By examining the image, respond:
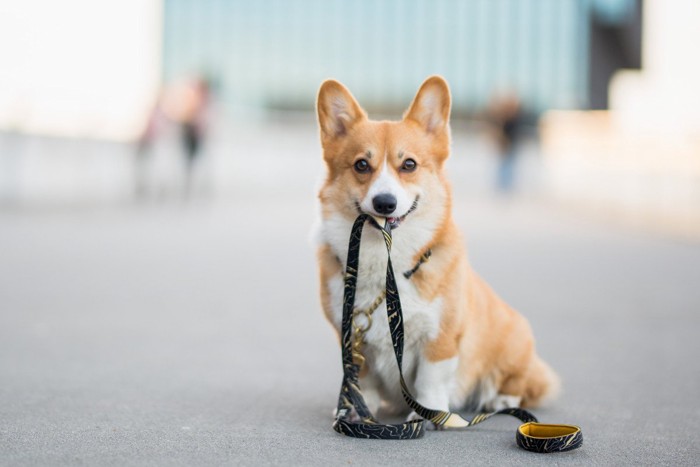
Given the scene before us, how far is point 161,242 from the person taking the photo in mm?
9531

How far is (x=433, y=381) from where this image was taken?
10.2 feet

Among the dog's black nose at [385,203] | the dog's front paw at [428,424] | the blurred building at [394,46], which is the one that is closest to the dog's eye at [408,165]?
the dog's black nose at [385,203]

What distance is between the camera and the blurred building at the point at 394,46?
53250 mm

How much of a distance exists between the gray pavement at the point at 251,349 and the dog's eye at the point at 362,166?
36.5 inches

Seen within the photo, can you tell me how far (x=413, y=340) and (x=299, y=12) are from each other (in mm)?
53238

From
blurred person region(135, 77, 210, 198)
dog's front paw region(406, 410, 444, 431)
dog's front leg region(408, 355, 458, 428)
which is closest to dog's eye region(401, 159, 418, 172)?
dog's front leg region(408, 355, 458, 428)

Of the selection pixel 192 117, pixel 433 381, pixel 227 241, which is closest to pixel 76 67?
pixel 192 117

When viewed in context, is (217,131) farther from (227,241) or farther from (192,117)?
(227,241)

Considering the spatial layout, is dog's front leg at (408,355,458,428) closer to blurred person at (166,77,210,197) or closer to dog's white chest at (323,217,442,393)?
dog's white chest at (323,217,442,393)

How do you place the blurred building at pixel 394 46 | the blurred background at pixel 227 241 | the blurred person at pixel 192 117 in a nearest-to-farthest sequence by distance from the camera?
the blurred background at pixel 227 241 < the blurred person at pixel 192 117 < the blurred building at pixel 394 46

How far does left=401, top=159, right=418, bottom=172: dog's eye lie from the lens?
3143 mm

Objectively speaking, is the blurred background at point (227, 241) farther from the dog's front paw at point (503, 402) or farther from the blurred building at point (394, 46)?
the blurred building at point (394, 46)

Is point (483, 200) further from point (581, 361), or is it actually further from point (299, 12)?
point (299, 12)

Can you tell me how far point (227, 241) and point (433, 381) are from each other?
23.6 ft
